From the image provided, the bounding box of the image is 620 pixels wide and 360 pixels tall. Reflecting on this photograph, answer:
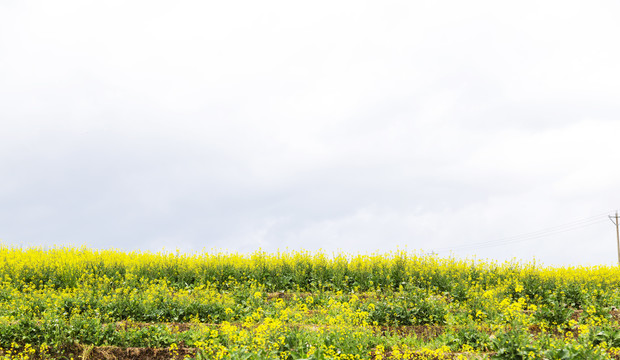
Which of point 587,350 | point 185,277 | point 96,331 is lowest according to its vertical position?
point 587,350

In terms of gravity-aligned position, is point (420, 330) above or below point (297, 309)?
below

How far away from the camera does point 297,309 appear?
31.1 ft

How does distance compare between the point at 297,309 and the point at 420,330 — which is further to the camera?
the point at 297,309

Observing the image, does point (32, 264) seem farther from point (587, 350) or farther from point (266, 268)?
point (587, 350)

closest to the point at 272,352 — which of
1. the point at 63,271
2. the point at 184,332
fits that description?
the point at 184,332

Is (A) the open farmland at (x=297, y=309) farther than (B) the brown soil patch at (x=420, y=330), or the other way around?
(B) the brown soil patch at (x=420, y=330)

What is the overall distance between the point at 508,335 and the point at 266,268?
7.62 m

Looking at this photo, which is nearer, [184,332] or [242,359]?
[242,359]

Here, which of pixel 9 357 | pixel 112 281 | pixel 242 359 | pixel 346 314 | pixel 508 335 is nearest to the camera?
pixel 242 359

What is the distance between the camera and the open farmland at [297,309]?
6.38 meters

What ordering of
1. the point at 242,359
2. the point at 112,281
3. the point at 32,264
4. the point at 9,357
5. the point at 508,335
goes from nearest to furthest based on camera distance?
the point at 242,359
the point at 508,335
the point at 9,357
the point at 112,281
the point at 32,264

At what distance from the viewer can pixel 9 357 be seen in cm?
709

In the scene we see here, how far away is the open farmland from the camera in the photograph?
6.38 m

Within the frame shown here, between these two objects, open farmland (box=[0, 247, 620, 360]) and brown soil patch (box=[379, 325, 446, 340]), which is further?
brown soil patch (box=[379, 325, 446, 340])
